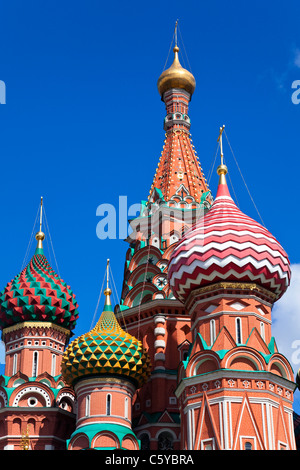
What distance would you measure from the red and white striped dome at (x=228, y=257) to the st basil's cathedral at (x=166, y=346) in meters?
0.03

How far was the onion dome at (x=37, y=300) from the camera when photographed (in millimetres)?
33719

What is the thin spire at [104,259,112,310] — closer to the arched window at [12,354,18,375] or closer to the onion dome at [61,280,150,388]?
the onion dome at [61,280,150,388]

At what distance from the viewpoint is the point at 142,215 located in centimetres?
3628

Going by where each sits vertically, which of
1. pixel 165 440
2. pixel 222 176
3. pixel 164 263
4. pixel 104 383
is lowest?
pixel 165 440

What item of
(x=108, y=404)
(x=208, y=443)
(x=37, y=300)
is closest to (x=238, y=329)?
(x=208, y=443)

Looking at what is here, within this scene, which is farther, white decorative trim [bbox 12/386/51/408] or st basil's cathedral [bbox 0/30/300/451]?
white decorative trim [bbox 12/386/51/408]

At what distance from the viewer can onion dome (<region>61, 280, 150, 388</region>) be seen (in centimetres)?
2975

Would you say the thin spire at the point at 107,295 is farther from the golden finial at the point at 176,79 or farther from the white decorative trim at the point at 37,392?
the golden finial at the point at 176,79

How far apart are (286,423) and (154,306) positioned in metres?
7.07

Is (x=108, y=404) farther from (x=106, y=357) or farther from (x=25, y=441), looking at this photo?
(x=25, y=441)

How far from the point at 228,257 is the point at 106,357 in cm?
459

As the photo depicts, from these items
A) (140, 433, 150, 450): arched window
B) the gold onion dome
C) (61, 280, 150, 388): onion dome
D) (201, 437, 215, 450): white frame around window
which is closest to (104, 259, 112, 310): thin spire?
(61, 280, 150, 388): onion dome

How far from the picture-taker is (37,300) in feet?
111
